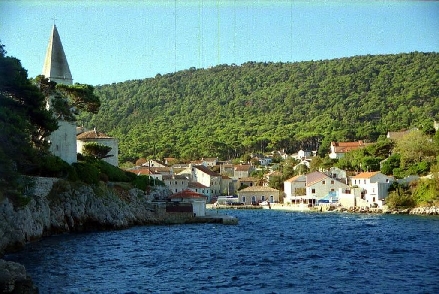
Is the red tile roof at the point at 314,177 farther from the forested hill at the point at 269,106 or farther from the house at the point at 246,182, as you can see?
the forested hill at the point at 269,106

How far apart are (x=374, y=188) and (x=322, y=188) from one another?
14468 mm

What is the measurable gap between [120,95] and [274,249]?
144 metres

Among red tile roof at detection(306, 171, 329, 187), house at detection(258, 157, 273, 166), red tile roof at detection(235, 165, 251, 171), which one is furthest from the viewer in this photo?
house at detection(258, 157, 273, 166)

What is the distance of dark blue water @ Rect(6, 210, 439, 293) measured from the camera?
21.1 metres

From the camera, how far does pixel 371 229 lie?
143 ft

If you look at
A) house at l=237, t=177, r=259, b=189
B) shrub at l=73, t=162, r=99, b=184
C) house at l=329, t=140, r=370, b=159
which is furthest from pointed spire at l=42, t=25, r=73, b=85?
house at l=329, t=140, r=370, b=159

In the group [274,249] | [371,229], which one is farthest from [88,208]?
[371,229]

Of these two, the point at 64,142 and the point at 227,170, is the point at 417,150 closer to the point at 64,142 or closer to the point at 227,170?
the point at 227,170

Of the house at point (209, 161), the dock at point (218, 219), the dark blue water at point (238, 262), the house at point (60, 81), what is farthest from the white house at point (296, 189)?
the dark blue water at point (238, 262)

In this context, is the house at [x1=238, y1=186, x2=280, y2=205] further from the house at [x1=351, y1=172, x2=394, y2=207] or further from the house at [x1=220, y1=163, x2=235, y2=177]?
the house at [x1=351, y1=172, x2=394, y2=207]

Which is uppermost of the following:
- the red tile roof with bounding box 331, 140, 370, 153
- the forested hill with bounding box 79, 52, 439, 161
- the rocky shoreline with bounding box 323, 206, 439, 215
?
the forested hill with bounding box 79, 52, 439, 161

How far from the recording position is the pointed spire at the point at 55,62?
53.3m

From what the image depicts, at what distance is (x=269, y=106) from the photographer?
166 meters

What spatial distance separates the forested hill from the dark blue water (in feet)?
260
